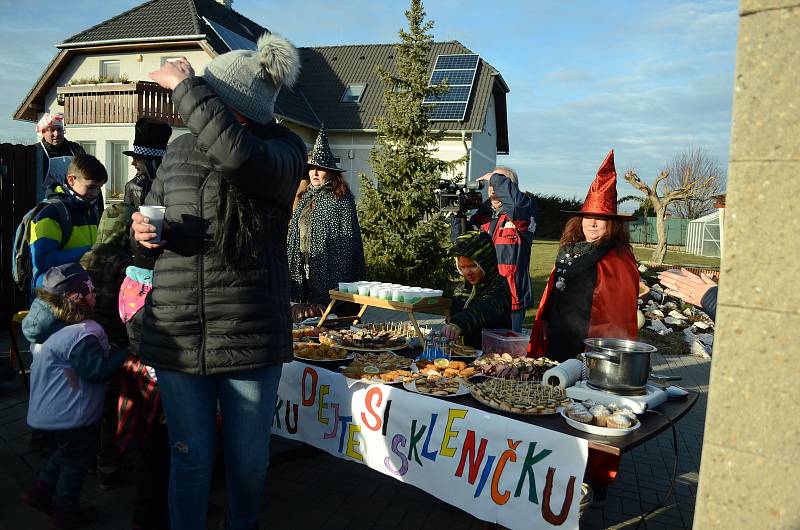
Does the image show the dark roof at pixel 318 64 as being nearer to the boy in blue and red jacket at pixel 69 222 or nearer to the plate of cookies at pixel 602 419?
the boy in blue and red jacket at pixel 69 222

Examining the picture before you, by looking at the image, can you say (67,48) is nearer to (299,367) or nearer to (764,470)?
(299,367)

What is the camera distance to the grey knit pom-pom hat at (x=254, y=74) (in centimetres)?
208

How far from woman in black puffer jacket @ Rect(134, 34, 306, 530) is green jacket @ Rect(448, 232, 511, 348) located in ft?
5.12

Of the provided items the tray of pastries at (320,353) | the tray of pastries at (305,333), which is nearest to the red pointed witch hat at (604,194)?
the tray of pastries at (320,353)

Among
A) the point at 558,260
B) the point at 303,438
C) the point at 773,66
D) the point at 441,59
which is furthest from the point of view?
the point at 441,59

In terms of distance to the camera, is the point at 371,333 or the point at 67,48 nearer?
the point at 371,333

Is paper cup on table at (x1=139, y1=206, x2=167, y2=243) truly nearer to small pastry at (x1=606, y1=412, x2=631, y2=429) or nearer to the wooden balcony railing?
small pastry at (x1=606, y1=412, x2=631, y2=429)

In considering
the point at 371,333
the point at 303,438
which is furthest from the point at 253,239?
the point at 371,333

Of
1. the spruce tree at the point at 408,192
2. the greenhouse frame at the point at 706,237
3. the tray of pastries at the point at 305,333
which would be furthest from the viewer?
the greenhouse frame at the point at 706,237

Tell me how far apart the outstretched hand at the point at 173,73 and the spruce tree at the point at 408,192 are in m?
9.37

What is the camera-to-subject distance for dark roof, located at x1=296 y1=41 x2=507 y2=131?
22219mm

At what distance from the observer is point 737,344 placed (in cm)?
121

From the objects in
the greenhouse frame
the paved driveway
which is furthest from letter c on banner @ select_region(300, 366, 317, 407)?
the greenhouse frame

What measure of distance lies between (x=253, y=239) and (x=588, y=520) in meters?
2.63
